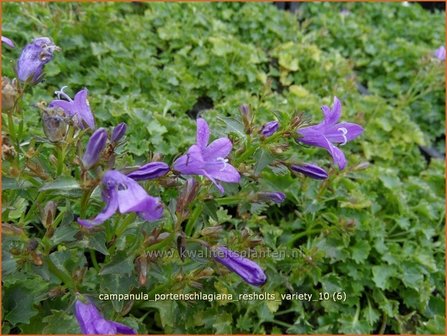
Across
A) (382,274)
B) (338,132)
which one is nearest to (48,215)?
(338,132)

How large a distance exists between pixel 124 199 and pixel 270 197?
1.90 ft

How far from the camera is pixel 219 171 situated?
133 centimetres

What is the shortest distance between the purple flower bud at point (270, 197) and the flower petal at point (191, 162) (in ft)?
1.12

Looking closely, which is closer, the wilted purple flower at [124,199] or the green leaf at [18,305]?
the wilted purple flower at [124,199]

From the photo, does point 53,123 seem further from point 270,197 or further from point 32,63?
point 270,197

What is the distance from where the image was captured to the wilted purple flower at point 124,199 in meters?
1.14

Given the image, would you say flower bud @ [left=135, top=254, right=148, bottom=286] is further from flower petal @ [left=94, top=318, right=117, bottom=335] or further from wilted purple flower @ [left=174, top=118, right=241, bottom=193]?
wilted purple flower @ [left=174, top=118, right=241, bottom=193]

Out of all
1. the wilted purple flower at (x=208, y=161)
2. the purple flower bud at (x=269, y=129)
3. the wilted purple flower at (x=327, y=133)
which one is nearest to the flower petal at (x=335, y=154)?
the wilted purple flower at (x=327, y=133)

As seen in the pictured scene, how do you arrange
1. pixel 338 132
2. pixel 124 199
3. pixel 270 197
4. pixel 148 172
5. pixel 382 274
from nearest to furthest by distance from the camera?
pixel 124 199 → pixel 148 172 → pixel 338 132 → pixel 270 197 → pixel 382 274

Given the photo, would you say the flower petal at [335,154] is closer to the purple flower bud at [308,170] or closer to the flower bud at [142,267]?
the purple flower bud at [308,170]

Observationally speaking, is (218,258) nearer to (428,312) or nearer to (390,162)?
(428,312)

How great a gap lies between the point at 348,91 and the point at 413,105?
783mm

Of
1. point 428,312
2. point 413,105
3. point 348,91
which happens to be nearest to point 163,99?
point 348,91

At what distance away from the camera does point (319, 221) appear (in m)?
2.41
